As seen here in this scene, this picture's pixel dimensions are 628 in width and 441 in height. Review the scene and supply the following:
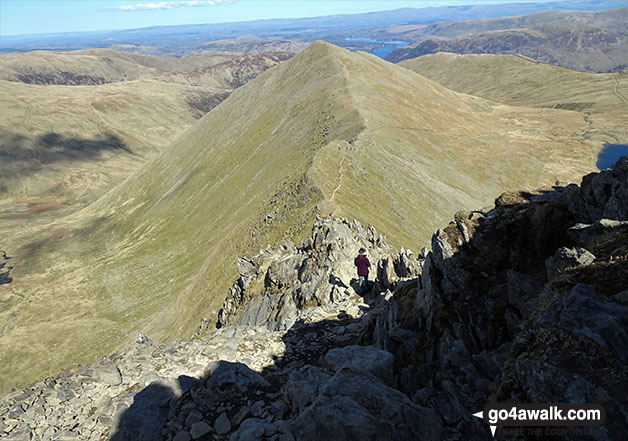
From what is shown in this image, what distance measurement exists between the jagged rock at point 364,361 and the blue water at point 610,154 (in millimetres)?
160652

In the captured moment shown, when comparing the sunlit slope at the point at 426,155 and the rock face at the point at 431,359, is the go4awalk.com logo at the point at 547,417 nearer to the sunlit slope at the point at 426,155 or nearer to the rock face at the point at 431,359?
the rock face at the point at 431,359

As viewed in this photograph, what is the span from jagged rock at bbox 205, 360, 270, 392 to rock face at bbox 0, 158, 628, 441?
55mm

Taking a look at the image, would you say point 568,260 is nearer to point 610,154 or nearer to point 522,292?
point 522,292

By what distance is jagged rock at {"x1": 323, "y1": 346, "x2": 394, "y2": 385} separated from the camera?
15.6 meters

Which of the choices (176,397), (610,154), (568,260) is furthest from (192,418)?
(610,154)

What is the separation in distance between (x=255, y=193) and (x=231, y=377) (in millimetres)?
69179

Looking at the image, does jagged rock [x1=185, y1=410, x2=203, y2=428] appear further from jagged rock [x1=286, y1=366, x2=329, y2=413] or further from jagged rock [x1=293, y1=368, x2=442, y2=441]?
jagged rock [x1=293, y1=368, x2=442, y2=441]

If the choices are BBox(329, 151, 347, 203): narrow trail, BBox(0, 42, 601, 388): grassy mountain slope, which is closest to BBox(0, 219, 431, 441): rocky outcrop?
BBox(0, 42, 601, 388): grassy mountain slope

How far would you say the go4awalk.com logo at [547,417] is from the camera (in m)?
8.64

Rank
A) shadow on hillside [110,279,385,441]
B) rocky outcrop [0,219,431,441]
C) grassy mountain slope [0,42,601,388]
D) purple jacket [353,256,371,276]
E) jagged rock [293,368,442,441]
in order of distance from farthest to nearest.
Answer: grassy mountain slope [0,42,601,388], purple jacket [353,256,371,276], shadow on hillside [110,279,385,441], rocky outcrop [0,219,431,441], jagged rock [293,368,442,441]

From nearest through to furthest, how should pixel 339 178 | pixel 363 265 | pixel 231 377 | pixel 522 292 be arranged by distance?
pixel 522 292 < pixel 231 377 < pixel 363 265 < pixel 339 178

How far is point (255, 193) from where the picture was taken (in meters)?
83.9

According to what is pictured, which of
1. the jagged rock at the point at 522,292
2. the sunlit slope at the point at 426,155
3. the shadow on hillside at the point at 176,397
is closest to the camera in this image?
the jagged rock at the point at 522,292

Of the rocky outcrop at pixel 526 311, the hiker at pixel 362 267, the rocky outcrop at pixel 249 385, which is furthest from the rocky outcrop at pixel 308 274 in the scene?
the rocky outcrop at pixel 526 311
